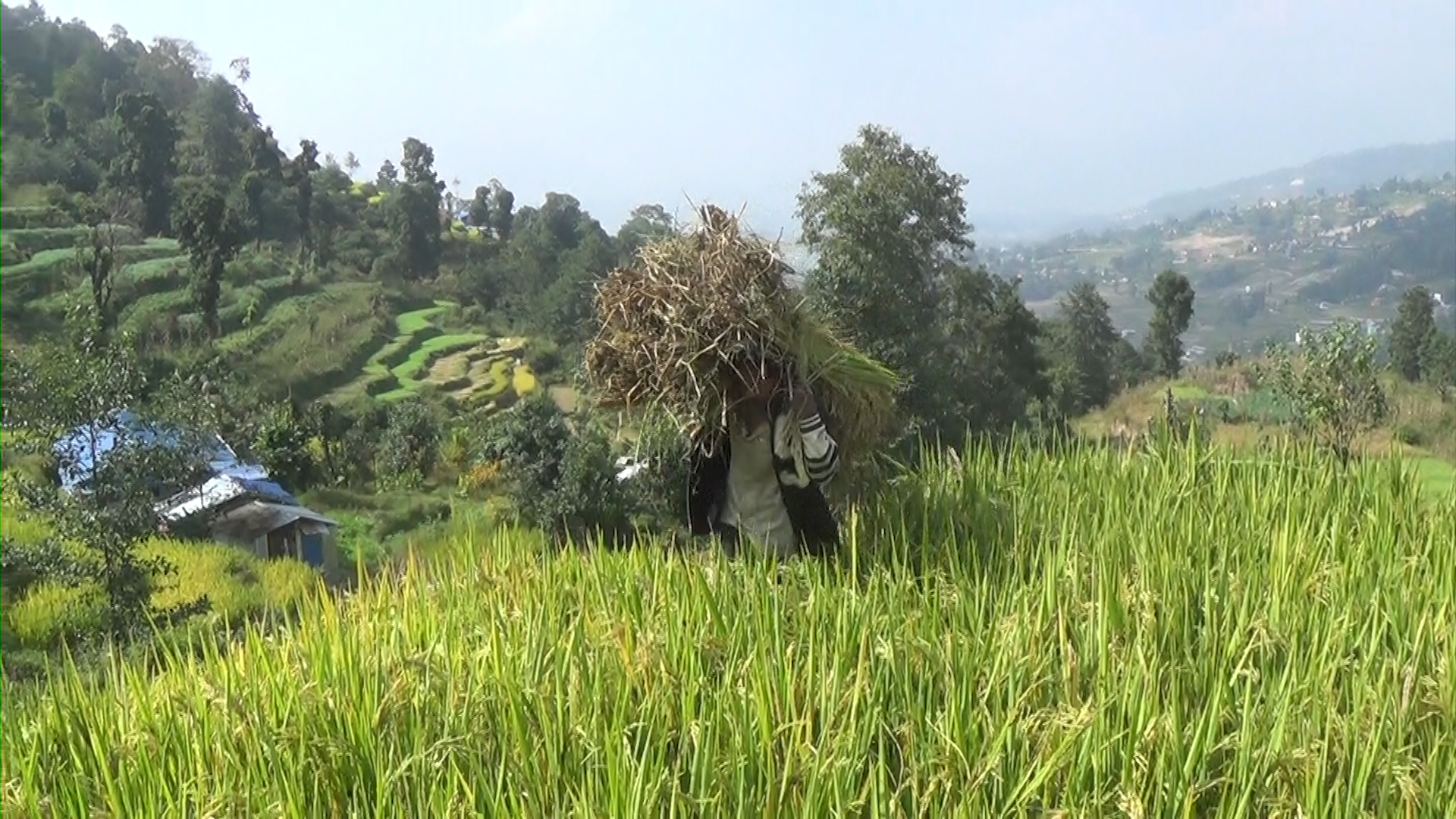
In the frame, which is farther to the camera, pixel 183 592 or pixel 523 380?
pixel 523 380

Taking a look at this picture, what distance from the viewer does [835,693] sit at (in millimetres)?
1708

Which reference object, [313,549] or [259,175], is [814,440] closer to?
[313,549]

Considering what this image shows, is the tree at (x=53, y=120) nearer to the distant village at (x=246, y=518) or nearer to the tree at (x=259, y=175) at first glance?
the tree at (x=259, y=175)

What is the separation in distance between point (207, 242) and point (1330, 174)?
183966 millimetres

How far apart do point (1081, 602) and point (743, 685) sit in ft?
2.43

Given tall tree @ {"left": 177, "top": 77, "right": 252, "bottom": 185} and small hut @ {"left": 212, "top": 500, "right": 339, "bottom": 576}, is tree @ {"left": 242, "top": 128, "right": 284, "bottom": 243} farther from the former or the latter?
small hut @ {"left": 212, "top": 500, "right": 339, "bottom": 576}

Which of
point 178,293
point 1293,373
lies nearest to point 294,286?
point 178,293

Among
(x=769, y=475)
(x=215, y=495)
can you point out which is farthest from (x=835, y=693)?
(x=215, y=495)

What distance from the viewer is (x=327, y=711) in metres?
1.80

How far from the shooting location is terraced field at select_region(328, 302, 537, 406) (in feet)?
62.3

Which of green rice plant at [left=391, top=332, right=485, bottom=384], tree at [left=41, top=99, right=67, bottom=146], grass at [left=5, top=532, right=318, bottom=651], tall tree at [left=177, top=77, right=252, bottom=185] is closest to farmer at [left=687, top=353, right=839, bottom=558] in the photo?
grass at [left=5, top=532, right=318, bottom=651]

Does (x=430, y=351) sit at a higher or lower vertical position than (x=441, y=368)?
higher

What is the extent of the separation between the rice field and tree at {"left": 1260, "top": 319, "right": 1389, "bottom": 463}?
535 cm

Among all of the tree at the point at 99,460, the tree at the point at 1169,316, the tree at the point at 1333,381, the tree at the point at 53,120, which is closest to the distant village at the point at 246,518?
the tree at the point at 99,460
